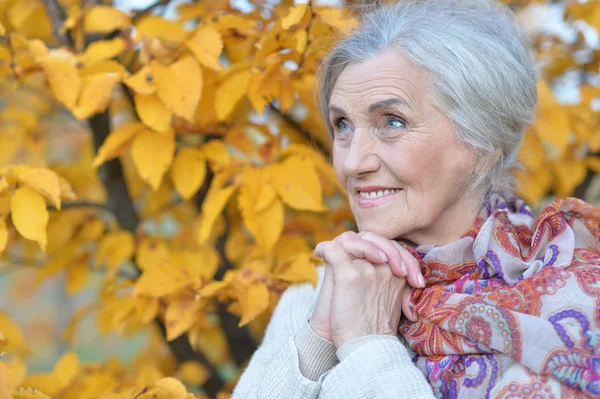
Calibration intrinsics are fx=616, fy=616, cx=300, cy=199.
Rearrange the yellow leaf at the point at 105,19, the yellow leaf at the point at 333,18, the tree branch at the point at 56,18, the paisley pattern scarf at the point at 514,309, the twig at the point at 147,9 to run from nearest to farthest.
Answer: the paisley pattern scarf at the point at 514,309 < the yellow leaf at the point at 333,18 < the yellow leaf at the point at 105,19 < the tree branch at the point at 56,18 < the twig at the point at 147,9

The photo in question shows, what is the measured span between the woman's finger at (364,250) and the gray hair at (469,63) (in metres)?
0.33

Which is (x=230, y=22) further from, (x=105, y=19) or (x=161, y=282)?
(x=161, y=282)

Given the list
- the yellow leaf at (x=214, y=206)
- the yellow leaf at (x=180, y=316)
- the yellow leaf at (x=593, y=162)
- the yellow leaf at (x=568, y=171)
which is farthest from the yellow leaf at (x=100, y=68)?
the yellow leaf at (x=593, y=162)

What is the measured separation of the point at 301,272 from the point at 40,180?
2.41ft

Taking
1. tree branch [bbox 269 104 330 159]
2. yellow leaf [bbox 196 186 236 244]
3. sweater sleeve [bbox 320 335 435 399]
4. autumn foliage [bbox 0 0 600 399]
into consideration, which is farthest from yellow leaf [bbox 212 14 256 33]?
sweater sleeve [bbox 320 335 435 399]

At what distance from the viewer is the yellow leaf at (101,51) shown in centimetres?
185

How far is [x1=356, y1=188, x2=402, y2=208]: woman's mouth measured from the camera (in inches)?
62.3

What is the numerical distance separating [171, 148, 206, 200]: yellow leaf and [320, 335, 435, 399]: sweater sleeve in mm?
766

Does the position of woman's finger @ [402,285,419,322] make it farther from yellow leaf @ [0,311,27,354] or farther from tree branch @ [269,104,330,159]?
yellow leaf @ [0,311,27,354]

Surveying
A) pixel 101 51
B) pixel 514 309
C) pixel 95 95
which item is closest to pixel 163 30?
pixel 101 51

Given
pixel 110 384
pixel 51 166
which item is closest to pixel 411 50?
pixel 110 384

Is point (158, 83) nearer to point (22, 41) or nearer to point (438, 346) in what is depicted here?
point (22, 41)

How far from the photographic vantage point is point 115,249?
7.26ft

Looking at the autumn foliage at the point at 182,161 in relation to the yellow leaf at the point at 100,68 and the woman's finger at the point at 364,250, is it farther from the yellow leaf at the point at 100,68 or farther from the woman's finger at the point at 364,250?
the woman's finger at the point at 364,250
